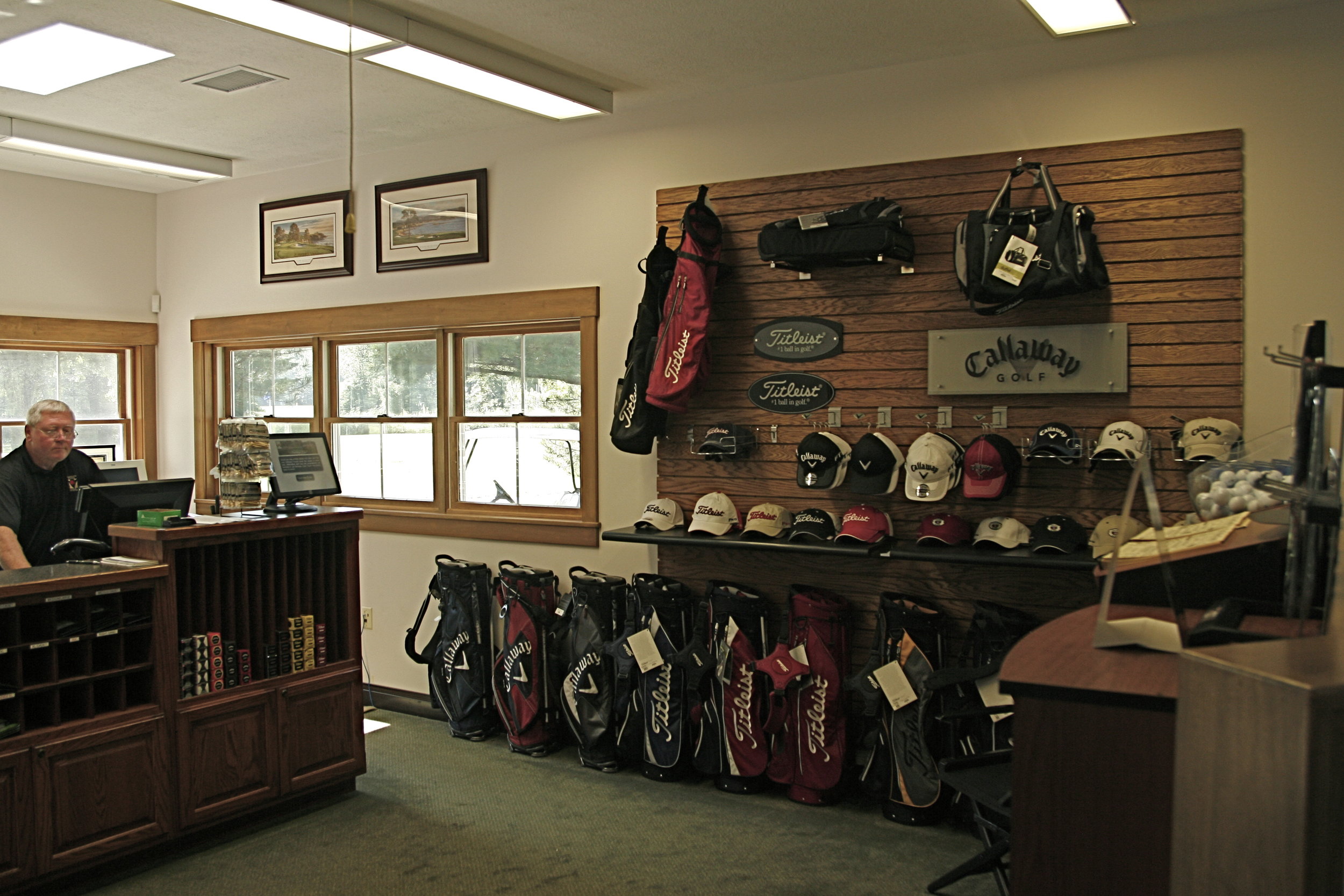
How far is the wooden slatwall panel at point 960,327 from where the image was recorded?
382 centimetres

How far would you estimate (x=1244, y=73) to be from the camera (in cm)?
373

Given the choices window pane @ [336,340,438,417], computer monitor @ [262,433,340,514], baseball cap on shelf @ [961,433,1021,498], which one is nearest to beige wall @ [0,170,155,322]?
window pane @ [336,340,438,417]

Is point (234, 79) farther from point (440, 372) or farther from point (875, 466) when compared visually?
point (875, 466)

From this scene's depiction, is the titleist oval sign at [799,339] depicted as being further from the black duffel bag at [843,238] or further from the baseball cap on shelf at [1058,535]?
the baseball cap on shelf at [1058,535]

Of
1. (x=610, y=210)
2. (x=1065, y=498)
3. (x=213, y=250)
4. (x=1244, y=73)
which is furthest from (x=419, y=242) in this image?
(x=1244, y=73)

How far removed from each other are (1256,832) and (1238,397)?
113 inches

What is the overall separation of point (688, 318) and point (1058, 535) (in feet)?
5.64

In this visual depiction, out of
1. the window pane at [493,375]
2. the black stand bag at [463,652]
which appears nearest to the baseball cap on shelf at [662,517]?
the black stand bag at [463,652]

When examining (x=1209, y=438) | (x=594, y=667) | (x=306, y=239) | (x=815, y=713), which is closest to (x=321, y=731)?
(x=594, y=667)

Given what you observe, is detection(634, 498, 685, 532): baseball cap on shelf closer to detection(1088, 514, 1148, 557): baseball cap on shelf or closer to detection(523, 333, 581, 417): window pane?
detection(523, 333, 581, 417): window pane

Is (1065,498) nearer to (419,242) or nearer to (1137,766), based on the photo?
(1137,766)

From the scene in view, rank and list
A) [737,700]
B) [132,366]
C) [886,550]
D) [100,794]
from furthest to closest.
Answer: [132,366], [737,700], [886,550], [100,794]

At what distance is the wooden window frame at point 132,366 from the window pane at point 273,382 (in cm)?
65

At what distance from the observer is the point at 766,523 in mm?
4367
